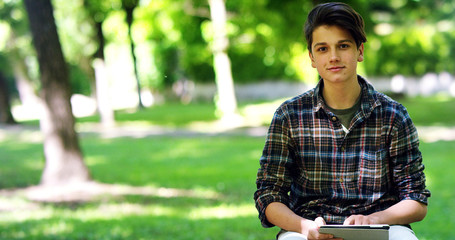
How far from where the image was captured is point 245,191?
927cm

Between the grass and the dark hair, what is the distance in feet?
13.5

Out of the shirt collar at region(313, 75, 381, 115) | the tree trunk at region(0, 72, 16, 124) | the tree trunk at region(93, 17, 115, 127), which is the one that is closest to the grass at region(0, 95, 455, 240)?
the shirt collar at region(313, 75, 381, 115)

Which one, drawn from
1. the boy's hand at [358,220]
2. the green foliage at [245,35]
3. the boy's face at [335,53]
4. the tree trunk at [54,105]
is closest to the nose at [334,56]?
the boy's face at [335,53]

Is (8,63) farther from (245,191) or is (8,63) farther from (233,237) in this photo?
(233,237)

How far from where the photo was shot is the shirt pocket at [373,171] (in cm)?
247

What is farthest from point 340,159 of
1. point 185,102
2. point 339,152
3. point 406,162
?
point 185,102

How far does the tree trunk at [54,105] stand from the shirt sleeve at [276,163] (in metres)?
7.38

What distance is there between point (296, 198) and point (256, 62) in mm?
35884

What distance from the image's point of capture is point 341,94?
2.54 m

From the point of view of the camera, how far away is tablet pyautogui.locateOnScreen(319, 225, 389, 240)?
2168 millimetres

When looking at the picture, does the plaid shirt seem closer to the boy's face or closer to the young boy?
the young boy

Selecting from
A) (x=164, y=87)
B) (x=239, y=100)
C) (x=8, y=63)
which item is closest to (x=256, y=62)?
(x=239, y=100)

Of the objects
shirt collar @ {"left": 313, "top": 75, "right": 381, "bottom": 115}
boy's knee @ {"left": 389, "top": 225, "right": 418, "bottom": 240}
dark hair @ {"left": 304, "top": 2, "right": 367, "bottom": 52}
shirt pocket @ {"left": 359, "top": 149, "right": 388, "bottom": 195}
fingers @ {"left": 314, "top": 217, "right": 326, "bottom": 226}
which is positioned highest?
dark hair @ {"left": 304, "top": 2, "right": 367, "bottom": 52}

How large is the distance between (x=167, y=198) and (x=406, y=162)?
22.3ft
